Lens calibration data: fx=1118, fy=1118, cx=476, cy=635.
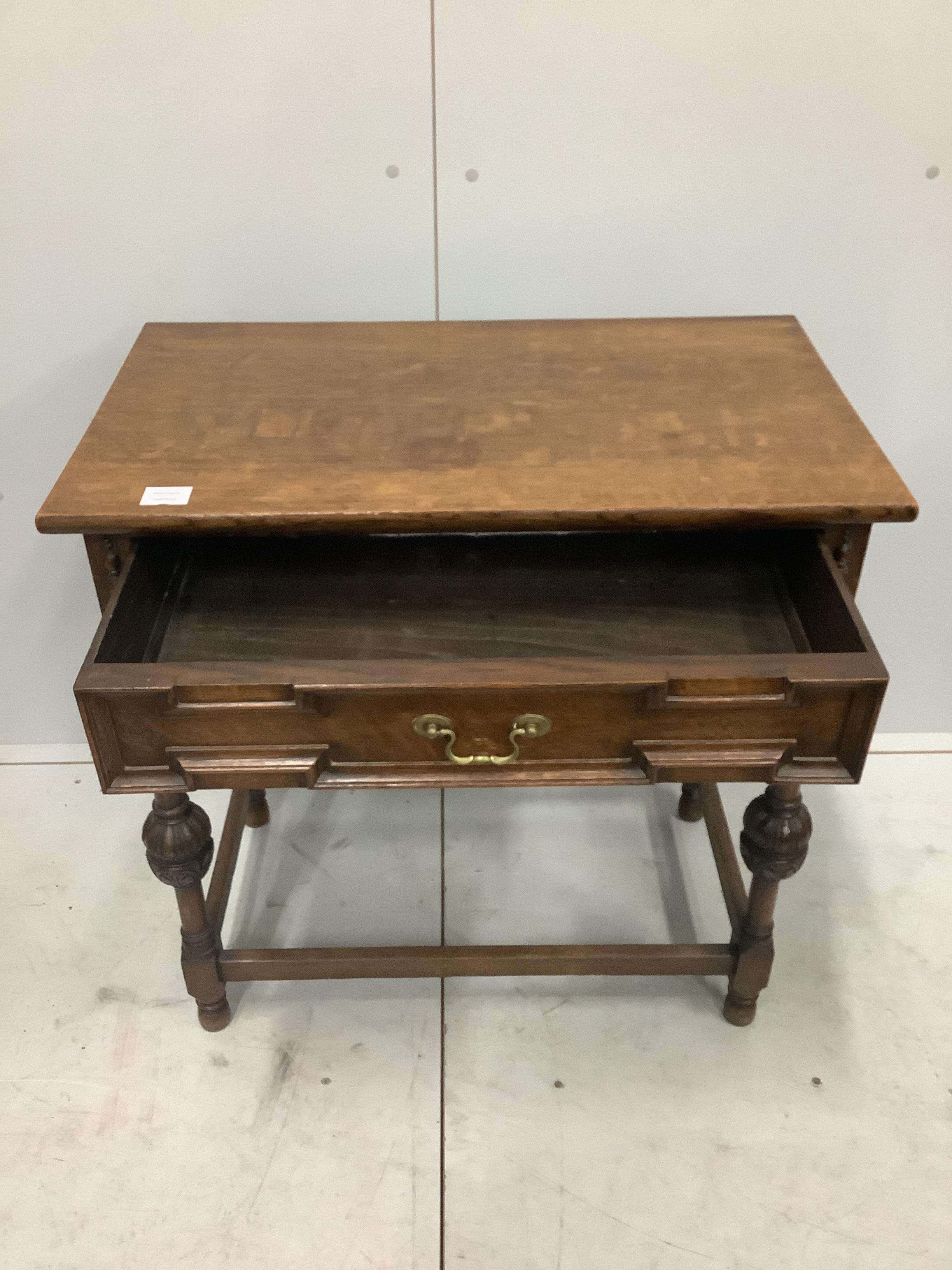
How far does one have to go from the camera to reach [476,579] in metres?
1.52

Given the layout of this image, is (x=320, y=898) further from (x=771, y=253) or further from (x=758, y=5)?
(x=758, y=5)

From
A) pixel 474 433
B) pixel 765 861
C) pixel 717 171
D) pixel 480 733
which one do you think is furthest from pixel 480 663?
pixel 717 171

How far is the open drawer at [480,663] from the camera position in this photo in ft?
3.85

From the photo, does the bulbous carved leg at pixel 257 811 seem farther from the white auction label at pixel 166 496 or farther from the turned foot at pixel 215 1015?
the white auction label at pixel 166 496

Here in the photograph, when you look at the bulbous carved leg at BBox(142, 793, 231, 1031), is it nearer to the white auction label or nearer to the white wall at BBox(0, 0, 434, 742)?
the white auction label

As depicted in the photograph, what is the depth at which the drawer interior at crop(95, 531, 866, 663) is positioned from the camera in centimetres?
141

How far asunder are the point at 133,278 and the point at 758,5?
3.14 ft

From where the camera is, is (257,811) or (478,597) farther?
(257,811)

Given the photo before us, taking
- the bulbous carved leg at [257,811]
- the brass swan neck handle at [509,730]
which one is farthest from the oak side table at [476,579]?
the bulbous carved leg at [257,811]

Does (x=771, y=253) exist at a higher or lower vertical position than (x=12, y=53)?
lower

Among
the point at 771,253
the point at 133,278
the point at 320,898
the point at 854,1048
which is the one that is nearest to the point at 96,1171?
the point at 320,898

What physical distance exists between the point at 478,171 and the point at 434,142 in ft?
0.24

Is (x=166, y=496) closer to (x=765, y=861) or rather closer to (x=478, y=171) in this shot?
(x=478, y=171)

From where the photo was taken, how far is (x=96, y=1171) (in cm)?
149
